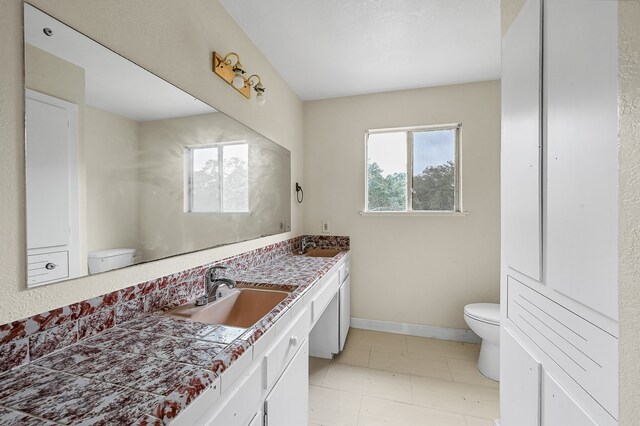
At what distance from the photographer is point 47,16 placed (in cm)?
76

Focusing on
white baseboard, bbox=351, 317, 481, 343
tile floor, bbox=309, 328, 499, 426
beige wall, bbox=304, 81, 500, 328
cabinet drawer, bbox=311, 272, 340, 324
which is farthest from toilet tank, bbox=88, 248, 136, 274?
white baseboard, bbox=351, 317, 481, 343

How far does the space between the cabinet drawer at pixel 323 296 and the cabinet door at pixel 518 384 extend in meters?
0.96

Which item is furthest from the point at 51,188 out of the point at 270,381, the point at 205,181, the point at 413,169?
the point at 413,169

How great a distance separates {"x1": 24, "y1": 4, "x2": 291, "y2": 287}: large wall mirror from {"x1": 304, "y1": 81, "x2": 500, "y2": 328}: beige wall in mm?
1477

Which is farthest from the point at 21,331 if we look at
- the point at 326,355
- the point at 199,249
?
the point at 326,355

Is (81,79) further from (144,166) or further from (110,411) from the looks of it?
(110,411)

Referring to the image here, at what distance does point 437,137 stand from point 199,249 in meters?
2.44

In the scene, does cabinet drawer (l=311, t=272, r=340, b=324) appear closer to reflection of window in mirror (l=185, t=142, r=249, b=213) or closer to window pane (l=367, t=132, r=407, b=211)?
reflection of window in mirror (l=185, t=142, r=249, b=213)

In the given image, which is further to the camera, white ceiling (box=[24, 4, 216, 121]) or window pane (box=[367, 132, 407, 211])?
window pane (box=[367, 132, 407, 211])

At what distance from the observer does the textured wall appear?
58 centimetres

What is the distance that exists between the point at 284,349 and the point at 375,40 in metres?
2.07

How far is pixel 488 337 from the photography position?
203 cm

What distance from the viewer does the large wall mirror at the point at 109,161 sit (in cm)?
75

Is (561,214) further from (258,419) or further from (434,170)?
(434,170)
